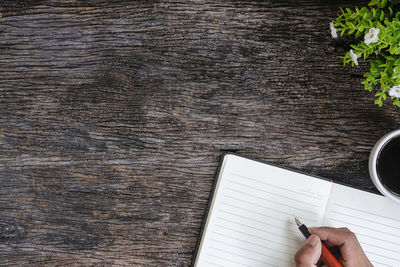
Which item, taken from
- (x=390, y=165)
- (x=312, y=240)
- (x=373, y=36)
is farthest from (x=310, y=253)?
(x=373, y=36)

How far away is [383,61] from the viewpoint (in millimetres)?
788

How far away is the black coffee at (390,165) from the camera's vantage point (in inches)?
30.5

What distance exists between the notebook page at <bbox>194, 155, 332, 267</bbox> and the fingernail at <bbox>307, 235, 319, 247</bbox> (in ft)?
Answer: 0.20

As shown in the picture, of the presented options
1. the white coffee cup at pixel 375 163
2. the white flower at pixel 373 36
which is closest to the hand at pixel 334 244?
the white coffee cup at pixel 375 163

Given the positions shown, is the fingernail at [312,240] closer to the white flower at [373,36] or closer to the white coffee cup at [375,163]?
the white coffee cup at [375,163]

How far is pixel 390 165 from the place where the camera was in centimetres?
78

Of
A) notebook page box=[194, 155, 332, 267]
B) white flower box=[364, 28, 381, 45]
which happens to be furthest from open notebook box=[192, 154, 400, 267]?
white flower box=[364, 28, 381, 45]

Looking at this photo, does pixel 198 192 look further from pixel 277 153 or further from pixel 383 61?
pixel 383 61

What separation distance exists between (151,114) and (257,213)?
35 cm

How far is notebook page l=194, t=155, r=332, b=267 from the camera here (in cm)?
85

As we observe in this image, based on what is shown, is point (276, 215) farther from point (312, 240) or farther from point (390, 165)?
point (390, 165)

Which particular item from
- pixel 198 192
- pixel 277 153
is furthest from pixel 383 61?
pixel 198 192

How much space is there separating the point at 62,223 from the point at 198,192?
0.35 metres

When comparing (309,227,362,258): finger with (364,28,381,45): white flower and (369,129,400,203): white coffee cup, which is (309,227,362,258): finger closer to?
(369,129,400,203): white coffee cup
